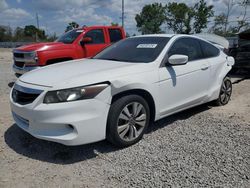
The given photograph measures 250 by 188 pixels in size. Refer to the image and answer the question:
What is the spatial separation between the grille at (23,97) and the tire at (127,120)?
3.32 ft

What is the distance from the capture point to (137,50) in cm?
432

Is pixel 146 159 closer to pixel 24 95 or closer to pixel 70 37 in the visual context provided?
A: pixel 24 95

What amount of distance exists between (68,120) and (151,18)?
180 feet

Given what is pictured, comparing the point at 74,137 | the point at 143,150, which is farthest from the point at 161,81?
the point at 74,137

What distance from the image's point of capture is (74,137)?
309cm

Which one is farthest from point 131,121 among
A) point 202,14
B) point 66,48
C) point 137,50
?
point 202,14

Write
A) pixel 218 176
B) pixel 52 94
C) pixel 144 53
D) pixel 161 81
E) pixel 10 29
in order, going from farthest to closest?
pixel 10 29 < pixel 144 53 < pixel 161 81 < pixel 52 94 < pixel 218 176

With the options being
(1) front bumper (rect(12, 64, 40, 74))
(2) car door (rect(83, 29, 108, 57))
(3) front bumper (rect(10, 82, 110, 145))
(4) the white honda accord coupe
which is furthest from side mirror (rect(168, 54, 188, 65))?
(2) car door (rect(83, 29, 108, 57))

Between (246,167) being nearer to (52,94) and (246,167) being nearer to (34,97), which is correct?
(52,94)

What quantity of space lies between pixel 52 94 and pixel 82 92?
36cm

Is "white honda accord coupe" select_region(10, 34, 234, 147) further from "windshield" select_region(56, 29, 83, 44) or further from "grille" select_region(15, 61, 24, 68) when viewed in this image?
"grille" select_region(15, 61, 24, 68)

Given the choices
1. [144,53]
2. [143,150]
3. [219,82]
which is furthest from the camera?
[219,82]

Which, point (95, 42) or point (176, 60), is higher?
point (176, 60)

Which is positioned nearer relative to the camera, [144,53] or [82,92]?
[82,92]
